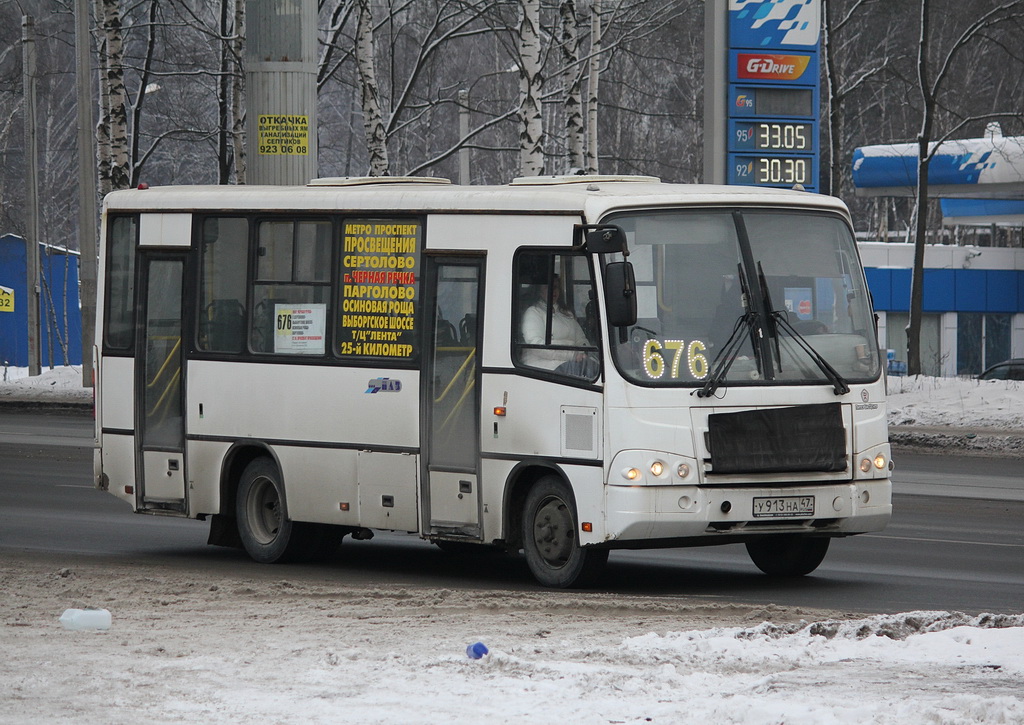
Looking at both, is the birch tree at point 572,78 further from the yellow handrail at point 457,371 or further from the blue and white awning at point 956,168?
the yellow handrail at point 457,371

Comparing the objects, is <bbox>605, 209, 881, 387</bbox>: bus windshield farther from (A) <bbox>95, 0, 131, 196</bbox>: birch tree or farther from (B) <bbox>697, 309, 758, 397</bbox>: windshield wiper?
(A) <bbox>95, 0, 131, 196</bbox>: birch tree

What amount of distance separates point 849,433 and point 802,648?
3.24m

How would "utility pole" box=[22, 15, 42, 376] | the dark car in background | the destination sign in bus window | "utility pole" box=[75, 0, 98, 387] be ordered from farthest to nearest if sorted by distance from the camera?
"utility pole" box=[22, 15, 42, 376] → the dark car in background → "utility pole" box=[75, 0, 98, 387] → the destination sign in bus window

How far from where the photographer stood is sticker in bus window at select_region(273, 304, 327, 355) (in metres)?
12.9

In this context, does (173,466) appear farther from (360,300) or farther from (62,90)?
(62,90)

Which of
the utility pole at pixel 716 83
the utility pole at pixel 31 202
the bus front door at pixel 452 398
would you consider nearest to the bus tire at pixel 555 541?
the bus front door at pixel 452 398

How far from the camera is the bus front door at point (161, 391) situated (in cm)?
1375

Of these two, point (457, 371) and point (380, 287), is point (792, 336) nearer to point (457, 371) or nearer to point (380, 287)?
point (457, 371)

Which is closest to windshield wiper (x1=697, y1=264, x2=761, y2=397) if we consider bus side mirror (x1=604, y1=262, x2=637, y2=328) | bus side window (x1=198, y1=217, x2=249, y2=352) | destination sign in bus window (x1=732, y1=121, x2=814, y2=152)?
bus side mirror (x1=604, y1=262, x2=637, y2=328)

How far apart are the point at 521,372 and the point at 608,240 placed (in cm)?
106

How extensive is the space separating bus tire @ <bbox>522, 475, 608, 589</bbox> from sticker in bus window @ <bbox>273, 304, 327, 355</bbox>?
7.18 feet

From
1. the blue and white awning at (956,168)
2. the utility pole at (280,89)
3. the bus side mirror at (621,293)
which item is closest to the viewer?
the bus side mirror at (621,293)

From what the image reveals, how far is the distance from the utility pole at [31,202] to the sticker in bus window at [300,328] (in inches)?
1025

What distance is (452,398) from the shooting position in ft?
39.4
